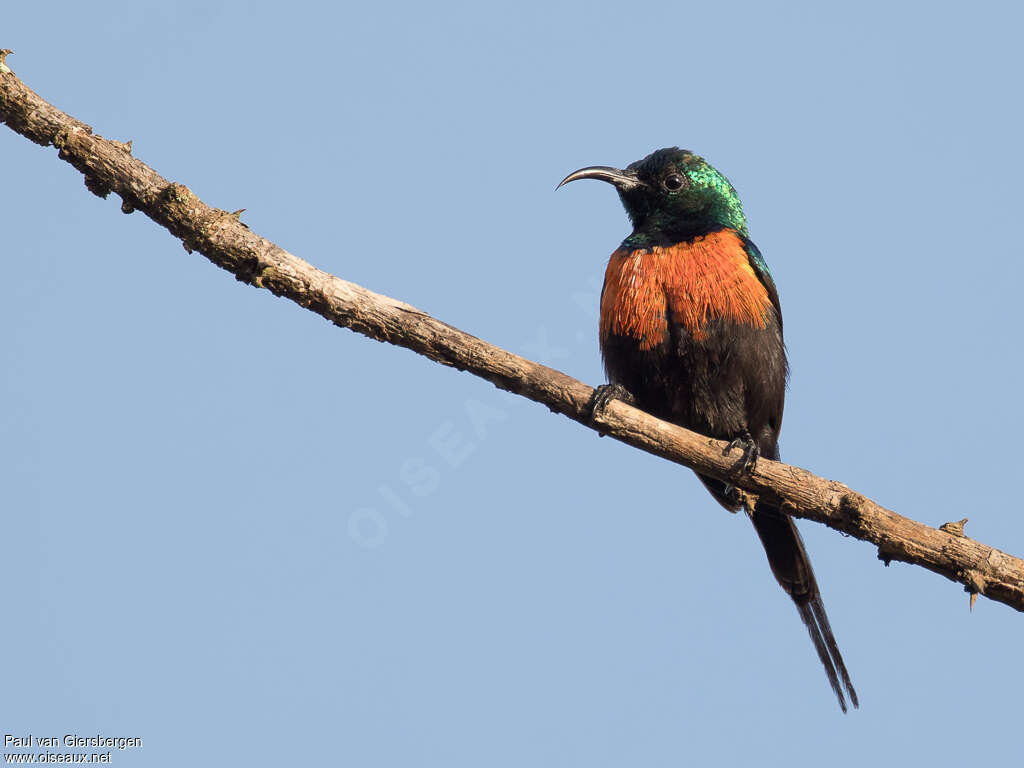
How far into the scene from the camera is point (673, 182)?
21.4 feet

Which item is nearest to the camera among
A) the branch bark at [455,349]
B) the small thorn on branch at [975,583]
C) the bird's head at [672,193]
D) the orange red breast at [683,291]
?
the branch bark at [455,349]

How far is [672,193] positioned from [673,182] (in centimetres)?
8

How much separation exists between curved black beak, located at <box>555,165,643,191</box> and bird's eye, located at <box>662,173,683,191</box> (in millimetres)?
187

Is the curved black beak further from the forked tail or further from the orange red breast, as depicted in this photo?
the forked tail

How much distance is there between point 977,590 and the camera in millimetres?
4551

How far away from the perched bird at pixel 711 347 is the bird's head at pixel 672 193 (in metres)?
0.13

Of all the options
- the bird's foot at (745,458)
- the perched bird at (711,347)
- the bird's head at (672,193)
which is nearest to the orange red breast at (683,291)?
the perched bird at (711,347)

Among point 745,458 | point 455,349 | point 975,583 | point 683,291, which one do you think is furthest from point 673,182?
point 975,583

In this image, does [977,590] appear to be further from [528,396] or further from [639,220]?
[639,220]

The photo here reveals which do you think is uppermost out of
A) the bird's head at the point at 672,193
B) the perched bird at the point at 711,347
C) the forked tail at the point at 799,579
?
the bird's head at the point at 672,193

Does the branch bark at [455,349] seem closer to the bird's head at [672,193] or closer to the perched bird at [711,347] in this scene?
the perched bird at [711,347]

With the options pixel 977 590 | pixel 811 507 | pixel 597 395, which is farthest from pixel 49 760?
pixel 977 590

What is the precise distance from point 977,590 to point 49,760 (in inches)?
209

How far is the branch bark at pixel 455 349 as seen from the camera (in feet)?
14.4
